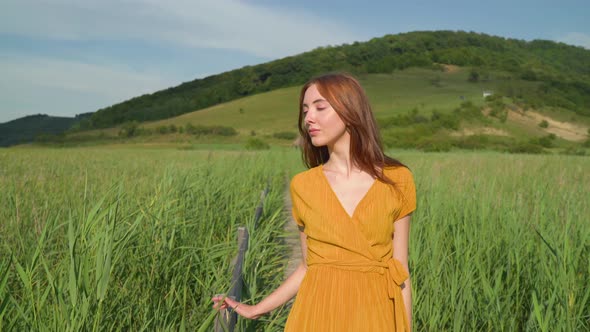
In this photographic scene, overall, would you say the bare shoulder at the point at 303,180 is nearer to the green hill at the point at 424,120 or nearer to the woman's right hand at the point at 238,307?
the woman's right hand at the point at 238,307

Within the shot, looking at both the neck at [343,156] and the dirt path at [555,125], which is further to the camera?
the dirt path at [555,125]

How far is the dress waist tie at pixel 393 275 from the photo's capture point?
4.92 feet

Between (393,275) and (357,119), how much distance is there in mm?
523

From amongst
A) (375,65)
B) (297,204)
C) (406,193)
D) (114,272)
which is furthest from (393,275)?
(375,65)

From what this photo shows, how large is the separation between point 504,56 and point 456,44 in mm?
10481

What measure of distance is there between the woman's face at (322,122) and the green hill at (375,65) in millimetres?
82212

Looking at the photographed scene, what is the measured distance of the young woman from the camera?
58.9 inches

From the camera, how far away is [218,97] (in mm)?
88312

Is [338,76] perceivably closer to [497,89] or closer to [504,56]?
[497,89]

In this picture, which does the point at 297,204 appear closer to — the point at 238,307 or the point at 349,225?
the point at 349,225

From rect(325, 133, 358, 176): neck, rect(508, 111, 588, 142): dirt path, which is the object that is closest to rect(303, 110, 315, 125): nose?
rect(325, 133, 358, 176): neck

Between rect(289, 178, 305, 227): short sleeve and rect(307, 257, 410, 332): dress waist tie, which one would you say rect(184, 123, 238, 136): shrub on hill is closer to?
rect(289, 178, 305, 227): short sleeve

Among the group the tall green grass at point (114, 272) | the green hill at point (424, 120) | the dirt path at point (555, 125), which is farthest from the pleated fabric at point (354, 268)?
the dirt path at point (555, 125)

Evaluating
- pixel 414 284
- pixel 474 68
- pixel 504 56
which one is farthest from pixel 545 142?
pixel 414 284
